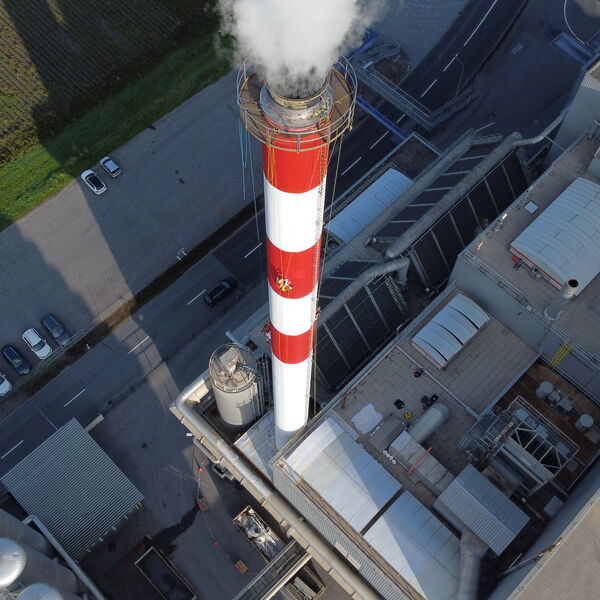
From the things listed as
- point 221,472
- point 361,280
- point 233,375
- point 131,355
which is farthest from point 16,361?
point 361,280

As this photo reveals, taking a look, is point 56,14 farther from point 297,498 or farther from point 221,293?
point 297,498

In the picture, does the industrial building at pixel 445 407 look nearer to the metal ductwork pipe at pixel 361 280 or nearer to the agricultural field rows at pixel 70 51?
→ the metal ductwork pipe at pixel 361 280

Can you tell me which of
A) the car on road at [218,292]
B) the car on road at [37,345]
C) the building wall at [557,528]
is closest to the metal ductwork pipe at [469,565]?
the building wall at [557,528]

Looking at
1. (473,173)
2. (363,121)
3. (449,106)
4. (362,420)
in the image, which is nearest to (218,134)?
(363,121)

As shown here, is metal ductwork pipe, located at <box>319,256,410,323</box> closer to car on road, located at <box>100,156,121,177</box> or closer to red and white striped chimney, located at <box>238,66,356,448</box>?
red and white striped chimney, located at <box>238,66,356,448</box>

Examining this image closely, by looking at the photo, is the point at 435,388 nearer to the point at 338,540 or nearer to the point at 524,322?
the point at 524,322
